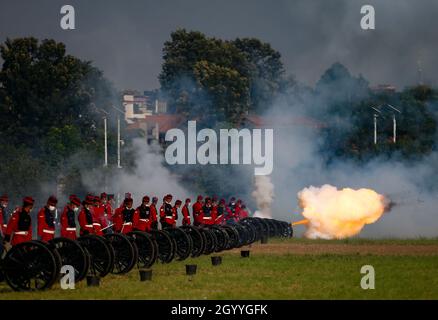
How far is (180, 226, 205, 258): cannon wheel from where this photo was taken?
3369 cm

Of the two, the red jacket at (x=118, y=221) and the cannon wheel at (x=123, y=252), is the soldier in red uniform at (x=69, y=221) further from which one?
the red jacket at (x=118, y=221)

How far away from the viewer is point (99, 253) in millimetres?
25516

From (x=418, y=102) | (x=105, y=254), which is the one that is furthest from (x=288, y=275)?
(x=418, y=102)

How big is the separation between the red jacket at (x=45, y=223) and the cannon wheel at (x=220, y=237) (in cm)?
1070

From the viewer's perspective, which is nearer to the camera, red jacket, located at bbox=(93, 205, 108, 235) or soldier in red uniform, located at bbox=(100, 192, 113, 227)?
red jacket, located at bbox=(93, 205, 108, 235)

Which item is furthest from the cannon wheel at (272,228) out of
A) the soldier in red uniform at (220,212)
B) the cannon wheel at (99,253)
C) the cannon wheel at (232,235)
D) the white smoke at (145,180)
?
the cannon wheel at (99,253)

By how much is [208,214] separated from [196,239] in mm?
8511

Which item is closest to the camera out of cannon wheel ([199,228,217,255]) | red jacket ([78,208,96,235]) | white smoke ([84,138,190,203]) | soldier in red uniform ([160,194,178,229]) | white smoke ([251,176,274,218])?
red jacket ([78,208,96,235])

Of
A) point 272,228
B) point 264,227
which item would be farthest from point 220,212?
point 272,228

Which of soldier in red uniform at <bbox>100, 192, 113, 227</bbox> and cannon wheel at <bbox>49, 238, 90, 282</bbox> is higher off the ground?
soldier in red uniform at <bbox>100, 192, 113, 227</bbox>

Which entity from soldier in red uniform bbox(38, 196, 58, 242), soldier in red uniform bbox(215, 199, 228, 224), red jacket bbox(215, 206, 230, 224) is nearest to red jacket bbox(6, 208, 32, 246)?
soldier in red uniform bbox(38, 196, 58, 242)

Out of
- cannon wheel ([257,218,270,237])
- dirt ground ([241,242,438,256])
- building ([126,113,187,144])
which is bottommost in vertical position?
dirt ground ([241,242,438,256])

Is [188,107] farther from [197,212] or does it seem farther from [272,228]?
[197,212]

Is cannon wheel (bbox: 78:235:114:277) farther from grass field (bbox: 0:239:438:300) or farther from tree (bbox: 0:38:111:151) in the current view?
tree (bbox: 0:38:111:151)
